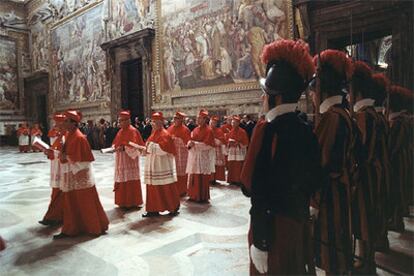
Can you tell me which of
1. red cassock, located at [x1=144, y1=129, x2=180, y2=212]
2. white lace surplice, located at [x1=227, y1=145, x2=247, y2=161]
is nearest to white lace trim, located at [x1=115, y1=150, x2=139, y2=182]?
red cassock, located at [x1=144, y1=129, x2=180, y2=212]

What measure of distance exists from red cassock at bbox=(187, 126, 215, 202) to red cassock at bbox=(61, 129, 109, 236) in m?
2.38

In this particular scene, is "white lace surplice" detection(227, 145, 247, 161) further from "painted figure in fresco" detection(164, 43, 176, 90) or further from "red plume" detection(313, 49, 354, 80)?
"painted figure in fresco" detection(164, 43, 176, 90)

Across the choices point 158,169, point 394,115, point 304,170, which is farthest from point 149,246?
point 394,115

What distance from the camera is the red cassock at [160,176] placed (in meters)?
5.62

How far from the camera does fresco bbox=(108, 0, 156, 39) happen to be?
16312mm

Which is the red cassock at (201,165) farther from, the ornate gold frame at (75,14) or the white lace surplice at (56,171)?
the ornate gold frame at (75,14)

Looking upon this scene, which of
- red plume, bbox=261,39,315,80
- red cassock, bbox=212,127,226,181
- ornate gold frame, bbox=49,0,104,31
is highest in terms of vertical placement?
Answer: ornate gold frame, bbox=49,0,104,31

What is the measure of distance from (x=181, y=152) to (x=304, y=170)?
575 cm

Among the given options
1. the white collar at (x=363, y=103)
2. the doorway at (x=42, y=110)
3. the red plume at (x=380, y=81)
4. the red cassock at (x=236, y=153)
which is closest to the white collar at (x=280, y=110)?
the white collar at (x=363, y=103)

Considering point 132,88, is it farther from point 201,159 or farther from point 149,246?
point 149,246

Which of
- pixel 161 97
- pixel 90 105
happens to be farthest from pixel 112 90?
pixel 161 97

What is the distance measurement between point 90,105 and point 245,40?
1207cm

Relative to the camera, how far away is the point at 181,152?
7656mm

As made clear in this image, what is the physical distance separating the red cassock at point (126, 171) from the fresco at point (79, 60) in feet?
45.6
